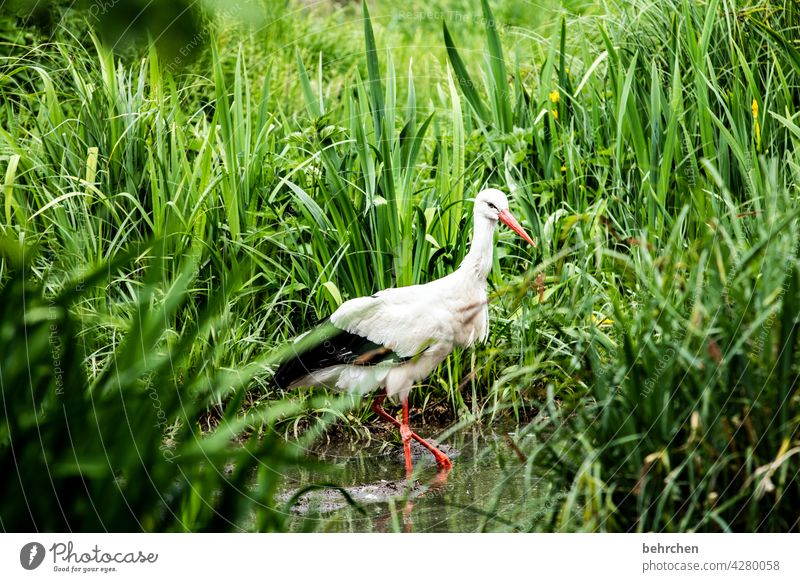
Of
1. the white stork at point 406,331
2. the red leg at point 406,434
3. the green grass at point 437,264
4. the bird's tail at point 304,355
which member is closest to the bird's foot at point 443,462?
the white stork at point 406,331

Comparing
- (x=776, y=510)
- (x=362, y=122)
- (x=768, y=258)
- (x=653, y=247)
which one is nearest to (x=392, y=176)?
(x=362, y=122)

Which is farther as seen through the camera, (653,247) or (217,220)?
(217,220)

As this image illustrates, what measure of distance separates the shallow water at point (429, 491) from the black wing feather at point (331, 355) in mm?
286

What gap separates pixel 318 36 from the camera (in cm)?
601

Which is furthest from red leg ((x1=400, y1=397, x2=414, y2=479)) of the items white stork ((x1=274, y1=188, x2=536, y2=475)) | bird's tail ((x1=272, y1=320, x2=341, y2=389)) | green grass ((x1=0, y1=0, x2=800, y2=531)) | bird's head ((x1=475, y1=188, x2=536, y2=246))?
bird's head ((x1=475, y1=188, x2=536, y2=246))

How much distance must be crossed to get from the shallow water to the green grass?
60 millimetres

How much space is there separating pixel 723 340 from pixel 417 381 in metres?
1.66

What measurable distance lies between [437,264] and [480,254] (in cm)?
39

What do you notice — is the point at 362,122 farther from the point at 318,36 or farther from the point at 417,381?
the point at 318,36

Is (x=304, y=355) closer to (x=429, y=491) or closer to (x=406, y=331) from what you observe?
(x=406, y=331)

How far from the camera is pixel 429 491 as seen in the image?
3.18 metres

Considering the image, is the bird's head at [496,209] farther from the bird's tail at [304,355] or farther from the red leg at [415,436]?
the red leg at [415,436]

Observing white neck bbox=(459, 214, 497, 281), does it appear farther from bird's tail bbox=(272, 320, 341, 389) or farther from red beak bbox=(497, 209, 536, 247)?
bird's tail bbox=(272, 320, 341, 389)

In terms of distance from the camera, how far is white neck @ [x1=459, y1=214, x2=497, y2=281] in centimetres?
347
